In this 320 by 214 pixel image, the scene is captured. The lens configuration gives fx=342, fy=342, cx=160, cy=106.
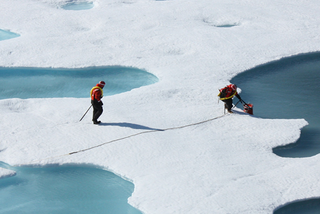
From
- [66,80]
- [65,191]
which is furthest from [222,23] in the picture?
[65,191]

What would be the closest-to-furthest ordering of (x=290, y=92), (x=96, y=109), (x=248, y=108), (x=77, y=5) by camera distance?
(x=96, y=109) → (x=248, y=108) → (x=290, y=92) → (x=77, y=5)

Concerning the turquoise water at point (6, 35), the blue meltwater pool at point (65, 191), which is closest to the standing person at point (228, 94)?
the blue meltwater pool at point (65, 191)

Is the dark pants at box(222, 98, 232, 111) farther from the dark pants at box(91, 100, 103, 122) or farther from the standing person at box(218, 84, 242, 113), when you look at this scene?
the dark pants at box(91, 100, 103, 122)

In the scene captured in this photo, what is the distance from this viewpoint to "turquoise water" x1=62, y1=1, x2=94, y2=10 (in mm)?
19141

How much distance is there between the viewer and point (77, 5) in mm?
19672

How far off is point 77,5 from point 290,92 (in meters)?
13.7

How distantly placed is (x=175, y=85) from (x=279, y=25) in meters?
7.17

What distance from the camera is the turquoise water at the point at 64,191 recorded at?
6.44 metres

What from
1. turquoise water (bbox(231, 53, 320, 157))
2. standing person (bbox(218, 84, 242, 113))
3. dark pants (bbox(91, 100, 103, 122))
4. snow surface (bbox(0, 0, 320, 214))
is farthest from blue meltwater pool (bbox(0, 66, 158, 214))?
turquoise water (bbox(231, 53, 320, 157))

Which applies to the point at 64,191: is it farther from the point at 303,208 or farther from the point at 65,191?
the point at 303,208

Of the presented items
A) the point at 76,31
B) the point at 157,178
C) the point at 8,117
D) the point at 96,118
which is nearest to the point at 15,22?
the point at 76,31

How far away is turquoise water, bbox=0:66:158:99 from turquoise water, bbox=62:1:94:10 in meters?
7.88

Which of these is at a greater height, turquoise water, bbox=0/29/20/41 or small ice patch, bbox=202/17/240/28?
small ice patch, bbox=202/17/240/28

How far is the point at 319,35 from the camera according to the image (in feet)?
47.6
